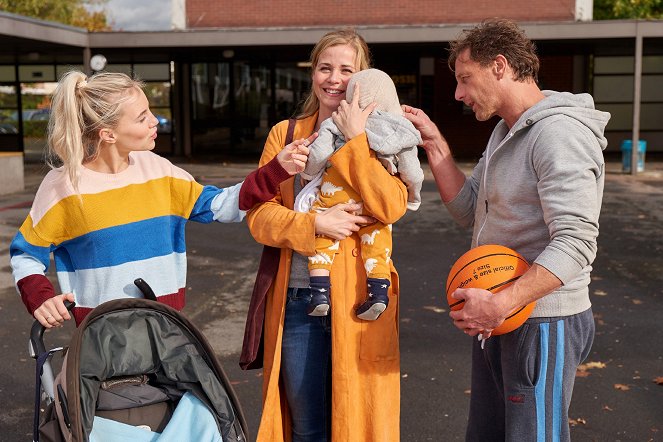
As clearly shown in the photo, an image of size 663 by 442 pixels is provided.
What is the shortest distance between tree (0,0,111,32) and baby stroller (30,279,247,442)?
42.3 m

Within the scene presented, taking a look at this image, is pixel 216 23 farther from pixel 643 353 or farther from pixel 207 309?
pixel 643 353

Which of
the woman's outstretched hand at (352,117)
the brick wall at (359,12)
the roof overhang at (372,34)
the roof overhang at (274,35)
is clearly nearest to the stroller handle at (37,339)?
the woman's outstretched hand at (352,117)

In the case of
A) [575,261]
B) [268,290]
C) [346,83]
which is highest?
[346,83]

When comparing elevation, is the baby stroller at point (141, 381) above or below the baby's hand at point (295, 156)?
below

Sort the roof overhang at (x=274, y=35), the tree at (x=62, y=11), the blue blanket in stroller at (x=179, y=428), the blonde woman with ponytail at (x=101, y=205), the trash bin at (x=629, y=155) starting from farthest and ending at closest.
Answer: the tree at (x=62, y=11), the trash bin at (x=629, y=155), the roof overhang at (x=274, y=35), the blonde woman with ponytail at (x=101, y=205), the blue blanket in stroller at (x=179, y=428)

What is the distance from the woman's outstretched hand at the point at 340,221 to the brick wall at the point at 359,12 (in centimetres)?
2176

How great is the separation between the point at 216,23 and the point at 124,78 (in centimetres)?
2260

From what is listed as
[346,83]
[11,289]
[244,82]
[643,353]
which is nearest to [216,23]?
[244,82]

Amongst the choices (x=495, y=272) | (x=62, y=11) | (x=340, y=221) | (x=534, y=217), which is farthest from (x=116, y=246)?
(x=62, y=11)

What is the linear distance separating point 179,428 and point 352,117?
50.8 inches

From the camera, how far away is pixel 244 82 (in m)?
27.5

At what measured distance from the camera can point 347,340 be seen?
3244 millimetres

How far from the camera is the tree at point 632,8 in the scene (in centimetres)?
3312

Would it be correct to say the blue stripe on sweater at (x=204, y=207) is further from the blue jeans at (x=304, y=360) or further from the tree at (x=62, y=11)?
the tree at (x=62, y=11)
